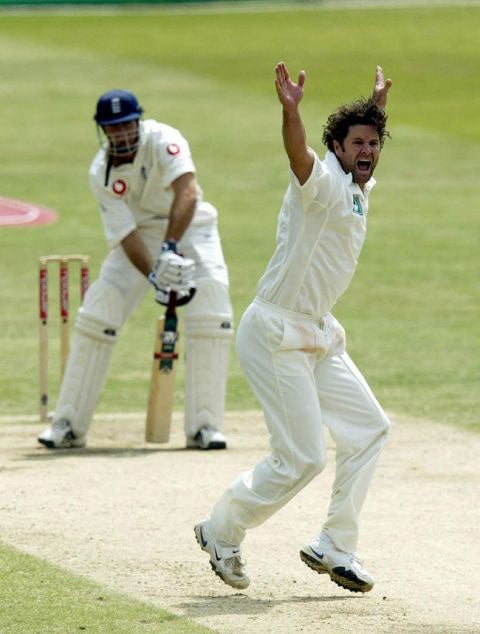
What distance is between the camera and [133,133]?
857cm

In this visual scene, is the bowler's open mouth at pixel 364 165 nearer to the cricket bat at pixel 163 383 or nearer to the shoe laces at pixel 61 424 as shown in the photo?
the cricket bat at pixel 163 383

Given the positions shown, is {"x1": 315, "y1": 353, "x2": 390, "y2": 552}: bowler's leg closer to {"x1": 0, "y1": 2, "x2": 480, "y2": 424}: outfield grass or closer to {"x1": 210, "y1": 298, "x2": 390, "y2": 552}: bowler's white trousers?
{"x1": 210, "y1": 298, "x2": 390, "y2": 552}: bowler's white trousers

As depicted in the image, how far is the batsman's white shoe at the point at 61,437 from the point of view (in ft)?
28.6

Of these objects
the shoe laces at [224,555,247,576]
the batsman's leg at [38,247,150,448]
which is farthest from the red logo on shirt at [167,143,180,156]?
the shoe laces at [224,555,247,576]

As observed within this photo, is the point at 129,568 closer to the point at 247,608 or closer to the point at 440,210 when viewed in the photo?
the point at 247,608

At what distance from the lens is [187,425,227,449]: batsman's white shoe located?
8.58 metres

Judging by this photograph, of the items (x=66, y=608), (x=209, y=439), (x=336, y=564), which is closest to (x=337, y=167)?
(x=336, y=564)

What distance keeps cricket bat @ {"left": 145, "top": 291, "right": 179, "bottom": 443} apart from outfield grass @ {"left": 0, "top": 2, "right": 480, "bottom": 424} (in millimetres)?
1078

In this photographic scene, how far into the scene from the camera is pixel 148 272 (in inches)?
337

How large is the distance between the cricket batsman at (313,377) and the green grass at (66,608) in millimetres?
405

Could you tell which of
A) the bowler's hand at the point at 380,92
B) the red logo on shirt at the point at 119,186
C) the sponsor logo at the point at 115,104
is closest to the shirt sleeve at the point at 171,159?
the red logo on shirt at the point at 119,186

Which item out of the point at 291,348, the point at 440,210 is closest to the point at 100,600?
the point at 291,348

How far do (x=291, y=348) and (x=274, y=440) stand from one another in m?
0.32

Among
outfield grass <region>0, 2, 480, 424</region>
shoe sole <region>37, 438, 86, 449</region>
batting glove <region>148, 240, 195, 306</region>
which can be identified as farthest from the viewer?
outfield grass <region>0, 2, 480, 424</region>
